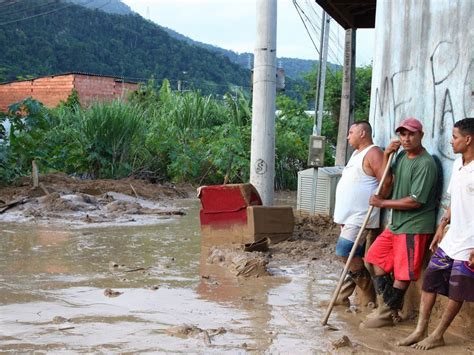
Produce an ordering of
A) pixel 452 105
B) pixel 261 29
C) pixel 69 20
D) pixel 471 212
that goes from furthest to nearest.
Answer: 1. pixel 69 20
2. pixel 261 29
3. pixel 452 105
4. pixel 471 212

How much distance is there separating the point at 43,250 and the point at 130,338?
4.27 meters

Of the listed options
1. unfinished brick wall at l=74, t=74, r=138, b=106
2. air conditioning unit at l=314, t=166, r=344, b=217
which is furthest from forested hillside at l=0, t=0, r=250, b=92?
air conditioning unit at l=314, t=166, r=344, b=217

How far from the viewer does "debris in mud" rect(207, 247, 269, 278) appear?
24.8ft

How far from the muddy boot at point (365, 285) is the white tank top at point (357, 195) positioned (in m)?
0.44

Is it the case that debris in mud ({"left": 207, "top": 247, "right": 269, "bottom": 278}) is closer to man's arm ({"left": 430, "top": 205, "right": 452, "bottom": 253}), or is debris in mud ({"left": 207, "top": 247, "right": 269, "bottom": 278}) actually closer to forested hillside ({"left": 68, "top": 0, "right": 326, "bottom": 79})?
man's arm ({"left": 430, "top": 205, "right": 452, "bottom": 253})

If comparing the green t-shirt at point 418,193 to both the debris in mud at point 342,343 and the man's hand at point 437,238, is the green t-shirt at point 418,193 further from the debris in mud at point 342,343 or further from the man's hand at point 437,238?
the debris in mud at point 342,343

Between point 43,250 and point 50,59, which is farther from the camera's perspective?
point 50,59

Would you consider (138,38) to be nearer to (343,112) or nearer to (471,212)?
(343,112)

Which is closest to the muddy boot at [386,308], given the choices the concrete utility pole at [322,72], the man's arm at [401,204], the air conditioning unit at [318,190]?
the man's arm at [401,204]

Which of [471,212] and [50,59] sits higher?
[50,59]

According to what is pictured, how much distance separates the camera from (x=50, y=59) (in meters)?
48.9

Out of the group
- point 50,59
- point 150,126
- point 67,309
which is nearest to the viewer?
point 67,309

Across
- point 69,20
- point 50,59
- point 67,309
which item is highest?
point 69,20

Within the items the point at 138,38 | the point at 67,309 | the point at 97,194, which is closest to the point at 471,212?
the point at 67,309
